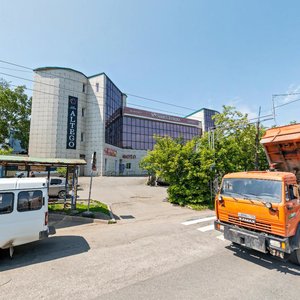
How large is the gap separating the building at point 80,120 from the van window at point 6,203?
29.8 metres

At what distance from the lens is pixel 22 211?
5523 mm

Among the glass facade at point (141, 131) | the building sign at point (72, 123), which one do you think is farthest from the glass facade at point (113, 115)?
the building sign at point (72, 123)

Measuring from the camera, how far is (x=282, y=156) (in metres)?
8.03

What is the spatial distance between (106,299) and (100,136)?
3420 centimetres

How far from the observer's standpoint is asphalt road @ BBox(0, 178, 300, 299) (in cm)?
386

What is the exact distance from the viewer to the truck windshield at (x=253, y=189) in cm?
518

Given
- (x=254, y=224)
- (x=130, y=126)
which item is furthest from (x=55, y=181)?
(x=130, y=126)

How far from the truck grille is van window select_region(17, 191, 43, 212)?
561 cm

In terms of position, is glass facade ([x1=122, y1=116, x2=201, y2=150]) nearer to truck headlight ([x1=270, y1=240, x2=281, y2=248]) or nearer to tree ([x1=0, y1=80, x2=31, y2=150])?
tree ([x1=0, y1=80, x2=31, y2=150])

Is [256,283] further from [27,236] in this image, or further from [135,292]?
[27,236]

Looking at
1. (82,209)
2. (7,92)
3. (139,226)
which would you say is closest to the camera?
(139,226)

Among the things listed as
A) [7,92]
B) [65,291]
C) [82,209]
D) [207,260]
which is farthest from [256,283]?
[7,92]

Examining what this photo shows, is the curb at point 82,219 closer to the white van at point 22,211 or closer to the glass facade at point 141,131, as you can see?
the white van at point 22,211

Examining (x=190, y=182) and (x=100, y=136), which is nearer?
(x=190, y=182)
